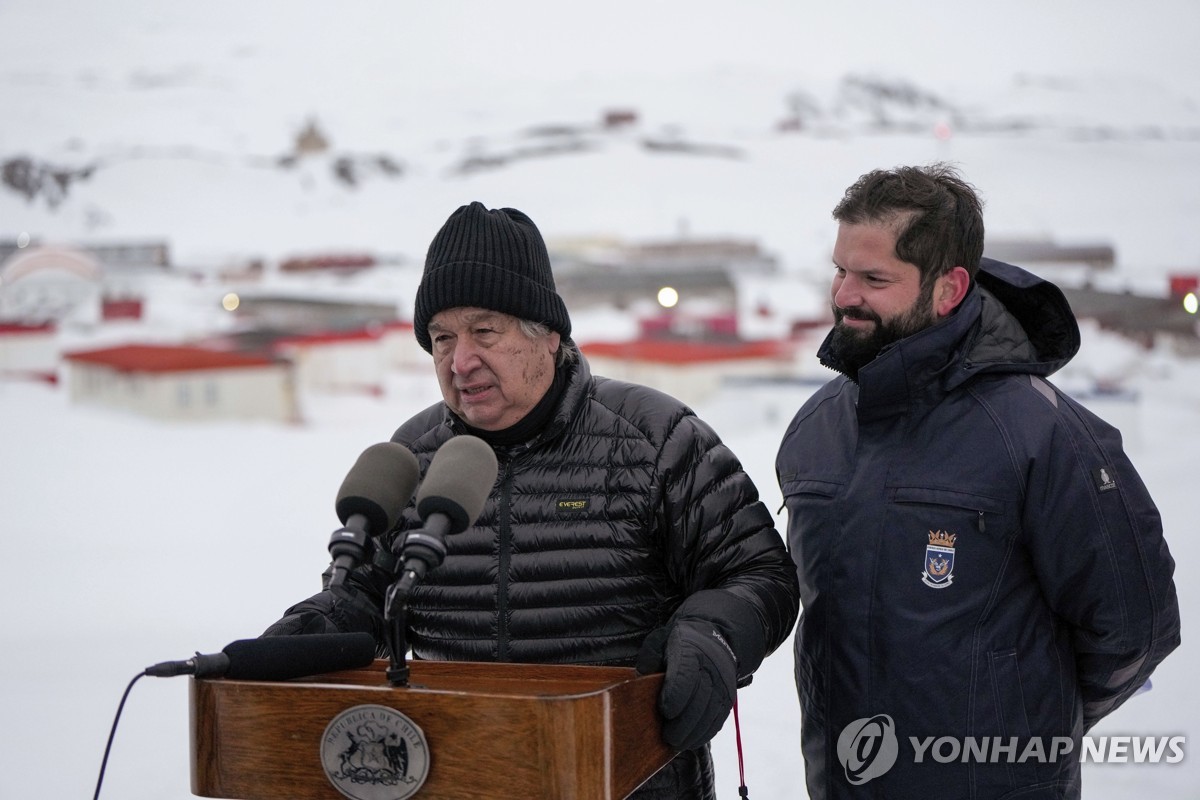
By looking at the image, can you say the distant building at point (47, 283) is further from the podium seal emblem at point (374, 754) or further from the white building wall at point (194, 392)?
the podium seal emblem at point (374, 754)

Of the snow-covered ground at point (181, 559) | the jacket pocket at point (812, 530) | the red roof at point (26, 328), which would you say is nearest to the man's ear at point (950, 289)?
the jacket pocket at point (812, 530)

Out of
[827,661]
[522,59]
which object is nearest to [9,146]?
[522,59]

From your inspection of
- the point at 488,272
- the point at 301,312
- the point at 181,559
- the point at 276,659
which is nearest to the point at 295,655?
the point at 276,659

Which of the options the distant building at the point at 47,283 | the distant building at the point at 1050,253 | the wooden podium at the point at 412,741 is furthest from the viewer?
the distant building at the point at 47,283

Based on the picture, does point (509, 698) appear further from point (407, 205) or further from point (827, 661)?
point (407, 205)

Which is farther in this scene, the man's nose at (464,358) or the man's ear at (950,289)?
the man's ear at (950,289)

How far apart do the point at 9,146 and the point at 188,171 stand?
0.56m

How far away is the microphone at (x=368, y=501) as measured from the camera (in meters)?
1.01

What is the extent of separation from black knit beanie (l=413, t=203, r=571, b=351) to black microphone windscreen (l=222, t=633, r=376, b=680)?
46 centimetres

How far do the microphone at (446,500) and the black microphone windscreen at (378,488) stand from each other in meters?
0.04

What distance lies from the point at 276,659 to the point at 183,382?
3.10 metres

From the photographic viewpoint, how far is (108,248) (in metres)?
3.87

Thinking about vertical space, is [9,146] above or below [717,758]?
above

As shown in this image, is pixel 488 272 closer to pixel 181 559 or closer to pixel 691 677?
pixel 691 677
